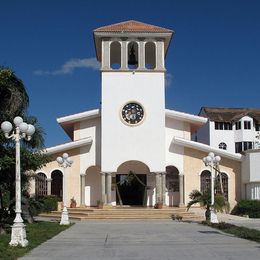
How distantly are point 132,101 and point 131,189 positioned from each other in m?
6.72

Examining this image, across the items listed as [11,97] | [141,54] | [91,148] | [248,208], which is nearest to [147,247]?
[11,97]

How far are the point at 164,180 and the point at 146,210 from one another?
12.0 feet

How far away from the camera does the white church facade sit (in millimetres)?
37312

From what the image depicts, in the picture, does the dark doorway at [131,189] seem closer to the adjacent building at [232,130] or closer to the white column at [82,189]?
the white column at [82,189]

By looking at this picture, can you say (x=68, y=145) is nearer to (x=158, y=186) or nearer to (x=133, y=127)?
(x=133, y=127)

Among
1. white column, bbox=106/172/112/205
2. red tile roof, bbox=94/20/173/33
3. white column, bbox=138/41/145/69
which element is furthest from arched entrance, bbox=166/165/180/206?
red tile roof, bbox=94/20/173/33

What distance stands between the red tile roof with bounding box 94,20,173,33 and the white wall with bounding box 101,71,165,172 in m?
2.95

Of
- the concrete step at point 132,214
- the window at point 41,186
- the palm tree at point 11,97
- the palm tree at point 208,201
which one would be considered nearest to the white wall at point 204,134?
the window at point 41,186

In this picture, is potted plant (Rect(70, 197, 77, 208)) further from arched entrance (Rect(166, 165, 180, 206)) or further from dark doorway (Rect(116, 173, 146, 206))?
arched entrance (Rect(166, 165, 180, 206))

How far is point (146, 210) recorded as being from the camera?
34.2 metres

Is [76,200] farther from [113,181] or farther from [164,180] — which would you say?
[164,180]

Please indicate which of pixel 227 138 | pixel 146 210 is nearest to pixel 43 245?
pixel 146 210

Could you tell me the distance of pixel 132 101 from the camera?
3769cm

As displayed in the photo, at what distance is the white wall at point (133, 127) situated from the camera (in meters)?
37.2
